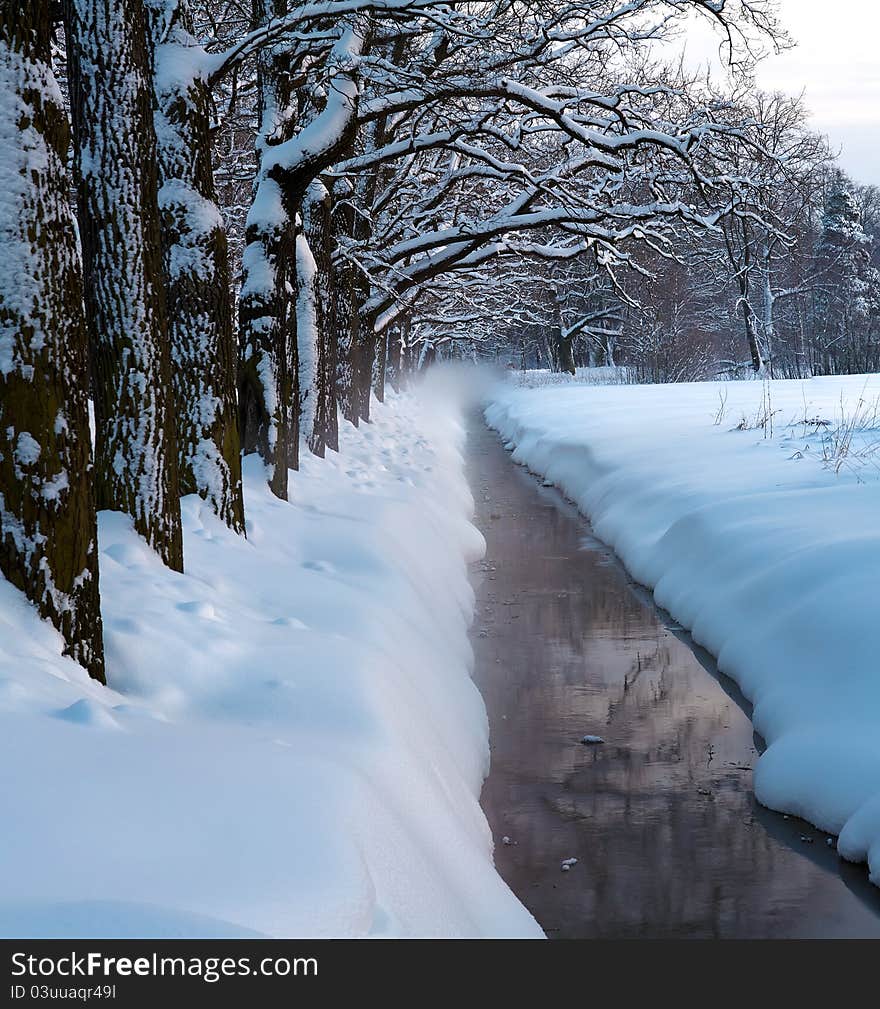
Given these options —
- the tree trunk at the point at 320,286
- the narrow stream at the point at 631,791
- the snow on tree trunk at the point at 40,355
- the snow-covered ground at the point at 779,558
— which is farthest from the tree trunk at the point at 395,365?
the snow on tree trunk at the point at 40,355

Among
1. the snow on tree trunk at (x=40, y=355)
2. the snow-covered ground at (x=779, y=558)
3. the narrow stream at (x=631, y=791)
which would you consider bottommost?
the narrow stream at (x=631, y=791)

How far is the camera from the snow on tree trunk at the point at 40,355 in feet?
16.0

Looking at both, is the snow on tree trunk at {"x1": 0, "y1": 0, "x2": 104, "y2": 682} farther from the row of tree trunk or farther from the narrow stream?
the narrow stream

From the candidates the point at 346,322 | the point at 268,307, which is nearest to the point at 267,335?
the point at 268,307

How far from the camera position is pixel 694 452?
17.9 meters

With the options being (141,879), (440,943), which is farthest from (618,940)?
(141,879)

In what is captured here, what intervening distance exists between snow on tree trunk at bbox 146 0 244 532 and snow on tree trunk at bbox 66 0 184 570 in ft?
4.90

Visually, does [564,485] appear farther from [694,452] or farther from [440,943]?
[440,943]

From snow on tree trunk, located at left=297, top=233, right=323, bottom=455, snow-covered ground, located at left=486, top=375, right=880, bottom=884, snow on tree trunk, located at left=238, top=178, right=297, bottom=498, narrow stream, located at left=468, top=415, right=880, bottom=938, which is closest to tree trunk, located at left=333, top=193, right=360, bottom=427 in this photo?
snow on tree trunk, located at left=297, top=233, right=323, bottom=455

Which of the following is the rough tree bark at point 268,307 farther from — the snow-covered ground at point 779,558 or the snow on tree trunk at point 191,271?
the snow-covered ground at point 779,558

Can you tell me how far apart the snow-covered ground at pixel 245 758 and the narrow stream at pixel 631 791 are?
364 mm

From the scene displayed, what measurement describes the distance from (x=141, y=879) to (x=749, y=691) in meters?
6.29

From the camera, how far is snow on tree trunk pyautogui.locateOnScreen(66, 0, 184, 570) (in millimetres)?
6938

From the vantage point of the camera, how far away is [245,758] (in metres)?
4.50
